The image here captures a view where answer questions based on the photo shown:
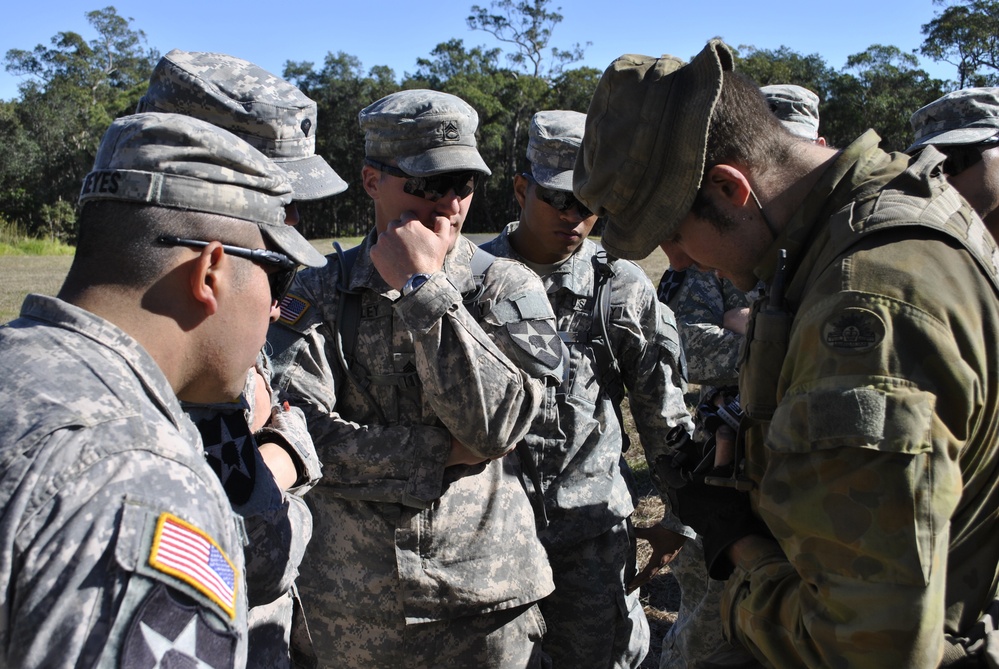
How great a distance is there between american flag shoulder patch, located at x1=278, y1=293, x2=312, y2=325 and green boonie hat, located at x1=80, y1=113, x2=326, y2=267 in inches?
43.0

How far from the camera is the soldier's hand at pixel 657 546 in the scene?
3574 mm

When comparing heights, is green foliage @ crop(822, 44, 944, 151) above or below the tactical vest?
above

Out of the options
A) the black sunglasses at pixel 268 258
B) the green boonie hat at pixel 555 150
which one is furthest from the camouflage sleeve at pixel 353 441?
the green boonie hat at pixel 555 150

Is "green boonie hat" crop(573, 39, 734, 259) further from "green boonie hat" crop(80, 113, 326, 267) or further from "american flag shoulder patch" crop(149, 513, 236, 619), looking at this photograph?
"american flag shoulder patch" crop(149, 513, 236, 619)

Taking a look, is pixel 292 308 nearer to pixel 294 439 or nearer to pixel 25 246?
pixel 294 439

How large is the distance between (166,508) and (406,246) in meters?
1.60

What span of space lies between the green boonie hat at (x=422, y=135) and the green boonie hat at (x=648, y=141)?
78cm

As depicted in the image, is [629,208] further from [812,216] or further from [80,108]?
[80,108]

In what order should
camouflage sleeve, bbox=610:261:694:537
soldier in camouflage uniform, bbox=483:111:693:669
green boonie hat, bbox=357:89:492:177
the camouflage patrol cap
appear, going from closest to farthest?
1. green boonie hat, bbox=357:89:492:177
2. soldier in camouflage uniform, bbox=483:111:693:669
3. camouflage sleeve, bbox=610:261:694:537
4. the camouflage patrol cap

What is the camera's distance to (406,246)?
2717 millimetres

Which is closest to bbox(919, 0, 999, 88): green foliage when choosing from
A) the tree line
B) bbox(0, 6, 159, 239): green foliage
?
the tree line

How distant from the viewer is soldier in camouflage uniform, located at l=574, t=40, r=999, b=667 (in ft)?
5.11

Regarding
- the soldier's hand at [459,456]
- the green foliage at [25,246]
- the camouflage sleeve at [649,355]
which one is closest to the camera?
the soldier's hand at [459,456]

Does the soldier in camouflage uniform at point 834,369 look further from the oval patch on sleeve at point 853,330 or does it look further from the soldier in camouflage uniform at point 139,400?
the soldier in camouflage uniform at point 139,400
